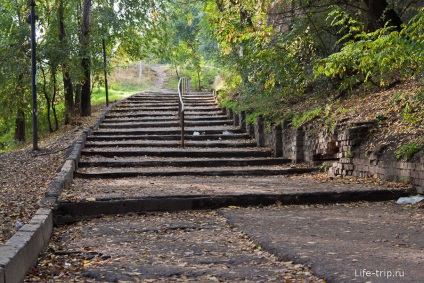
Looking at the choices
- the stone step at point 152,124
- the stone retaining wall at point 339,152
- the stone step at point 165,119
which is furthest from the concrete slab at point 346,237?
the stone step at point 165,119

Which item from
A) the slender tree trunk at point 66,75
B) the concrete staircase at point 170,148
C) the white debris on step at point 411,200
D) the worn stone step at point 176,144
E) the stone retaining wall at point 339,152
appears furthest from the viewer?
the slender tree trunk at point 66,75

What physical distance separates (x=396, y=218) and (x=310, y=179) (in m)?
3.27

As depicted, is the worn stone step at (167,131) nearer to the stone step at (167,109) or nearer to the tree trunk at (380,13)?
the stone step at (167,109)

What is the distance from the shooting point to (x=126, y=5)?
1769 cm

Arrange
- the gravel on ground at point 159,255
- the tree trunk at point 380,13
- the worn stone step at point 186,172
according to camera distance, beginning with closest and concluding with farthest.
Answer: the gravel on ground at point 159,255 < the tree trunk at point 380,13 < the worn stone step at point 186,172

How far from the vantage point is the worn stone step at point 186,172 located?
31.6 ft

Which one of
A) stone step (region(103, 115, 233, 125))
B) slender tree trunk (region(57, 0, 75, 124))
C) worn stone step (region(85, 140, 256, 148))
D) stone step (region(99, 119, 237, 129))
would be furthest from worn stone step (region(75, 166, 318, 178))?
slender tree trunk (region(57, 0, 75, 124))

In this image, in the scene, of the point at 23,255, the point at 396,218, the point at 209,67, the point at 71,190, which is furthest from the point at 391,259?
the point at 209,67

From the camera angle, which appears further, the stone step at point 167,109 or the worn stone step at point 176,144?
the stone step at point 167,109

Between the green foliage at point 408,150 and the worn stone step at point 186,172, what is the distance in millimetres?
2636

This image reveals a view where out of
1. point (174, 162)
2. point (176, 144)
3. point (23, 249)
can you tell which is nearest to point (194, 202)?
point (23, 249)

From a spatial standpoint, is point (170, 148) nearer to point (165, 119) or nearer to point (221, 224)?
point (165, 119)

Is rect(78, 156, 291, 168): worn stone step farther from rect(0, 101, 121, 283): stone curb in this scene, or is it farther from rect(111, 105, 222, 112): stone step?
rect(111, 105, 222, 112): stone step

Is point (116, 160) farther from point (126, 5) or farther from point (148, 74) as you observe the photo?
point (148, 74)
